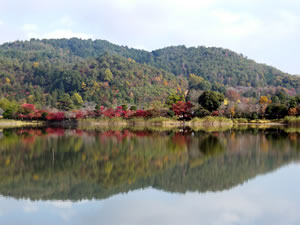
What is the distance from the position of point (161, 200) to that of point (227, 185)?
214 centimetres

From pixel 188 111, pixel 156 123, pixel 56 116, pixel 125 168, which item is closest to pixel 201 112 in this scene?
pixel 188 111

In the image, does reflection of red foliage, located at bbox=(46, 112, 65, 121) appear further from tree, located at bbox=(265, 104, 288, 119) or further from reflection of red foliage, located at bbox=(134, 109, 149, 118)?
tree, located at bbox=(265, 104, 288, 119)

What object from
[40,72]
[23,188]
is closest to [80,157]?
[23,188]

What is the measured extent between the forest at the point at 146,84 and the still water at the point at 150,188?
98.8 ft

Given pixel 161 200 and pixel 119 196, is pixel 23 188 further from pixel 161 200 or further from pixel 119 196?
pixel 161 200

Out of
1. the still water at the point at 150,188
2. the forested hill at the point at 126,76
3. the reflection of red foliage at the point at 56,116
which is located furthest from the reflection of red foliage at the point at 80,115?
the still water at the point at 150,188

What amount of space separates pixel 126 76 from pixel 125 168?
237 ft

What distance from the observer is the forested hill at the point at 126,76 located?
73500 millimetres

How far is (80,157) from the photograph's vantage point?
12562 millimetres

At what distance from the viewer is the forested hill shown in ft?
241

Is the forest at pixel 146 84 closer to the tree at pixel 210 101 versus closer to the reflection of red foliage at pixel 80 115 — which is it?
the tree at pixel 210 101

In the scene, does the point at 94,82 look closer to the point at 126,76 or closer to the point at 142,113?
the point at 126,76

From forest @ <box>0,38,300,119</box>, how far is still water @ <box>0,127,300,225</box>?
30123 mm

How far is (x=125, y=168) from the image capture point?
34.2 ft
